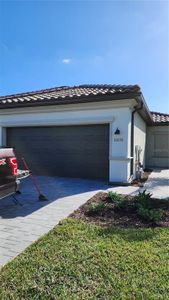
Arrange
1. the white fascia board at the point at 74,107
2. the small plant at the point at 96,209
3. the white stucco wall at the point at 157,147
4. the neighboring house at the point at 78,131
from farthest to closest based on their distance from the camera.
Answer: the white stucco wall at the point at 157,147 < the neighboring house at the point at 78,131 < the white fascia board at the point at 74,107 < the small plant at the point at 96,209

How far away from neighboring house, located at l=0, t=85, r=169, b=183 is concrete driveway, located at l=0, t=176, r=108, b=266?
3.16 ft

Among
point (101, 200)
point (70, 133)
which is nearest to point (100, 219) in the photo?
point (101, 200)

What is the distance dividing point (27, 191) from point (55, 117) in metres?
3.55

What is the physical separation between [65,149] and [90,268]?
692cm

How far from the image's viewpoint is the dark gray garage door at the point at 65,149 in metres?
8.94

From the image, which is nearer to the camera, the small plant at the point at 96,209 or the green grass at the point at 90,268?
the green grass at the point at 90,268

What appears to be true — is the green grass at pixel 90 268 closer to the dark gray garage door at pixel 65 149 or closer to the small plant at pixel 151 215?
the small plant at pixel 151 215

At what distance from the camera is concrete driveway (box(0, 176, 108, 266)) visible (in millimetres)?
3576

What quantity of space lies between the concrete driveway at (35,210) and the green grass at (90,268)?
12.8 inches

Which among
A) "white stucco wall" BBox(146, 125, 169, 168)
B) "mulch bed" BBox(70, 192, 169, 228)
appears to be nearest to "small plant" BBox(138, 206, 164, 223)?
"mulch bed" BBox(70, 192, 169, 228)

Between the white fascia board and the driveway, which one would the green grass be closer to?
the driveway

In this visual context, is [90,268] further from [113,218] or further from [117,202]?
[117,202]

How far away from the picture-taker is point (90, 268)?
9.18 feet

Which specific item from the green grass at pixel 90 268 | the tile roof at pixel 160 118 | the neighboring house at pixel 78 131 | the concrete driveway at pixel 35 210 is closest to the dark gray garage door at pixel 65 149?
the neighboring house at pixel 78 131
